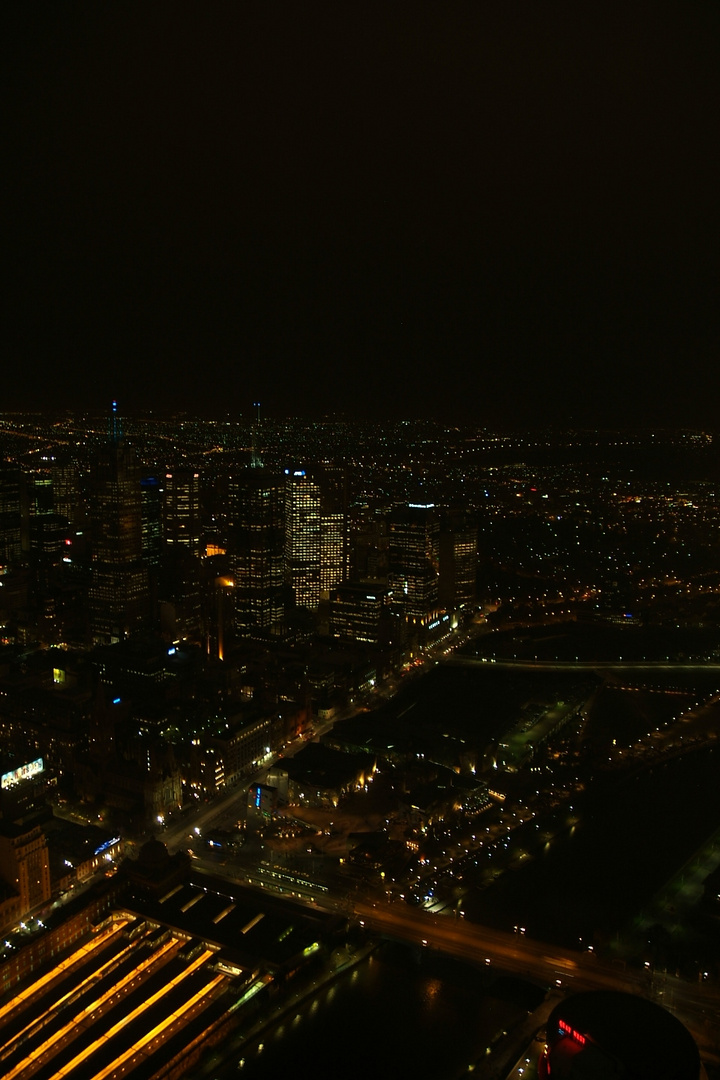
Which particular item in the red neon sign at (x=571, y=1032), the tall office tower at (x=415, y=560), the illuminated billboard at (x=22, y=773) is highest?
the tall office tower at (x=415, y=560)

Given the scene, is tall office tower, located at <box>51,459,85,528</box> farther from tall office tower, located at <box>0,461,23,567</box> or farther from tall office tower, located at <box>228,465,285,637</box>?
tall office tower, located at <box>228,465,285,637</box>

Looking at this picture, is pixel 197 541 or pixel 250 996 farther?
pixel 197 541

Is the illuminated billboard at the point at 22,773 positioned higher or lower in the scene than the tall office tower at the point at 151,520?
lower

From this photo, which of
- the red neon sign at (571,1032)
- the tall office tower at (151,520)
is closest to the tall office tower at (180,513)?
the tall office tower at (151,520)

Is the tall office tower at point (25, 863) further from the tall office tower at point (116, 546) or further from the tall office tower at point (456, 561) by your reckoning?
the tall office tower at point (456, 561)

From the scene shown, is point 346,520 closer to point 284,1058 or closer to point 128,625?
point 128,625

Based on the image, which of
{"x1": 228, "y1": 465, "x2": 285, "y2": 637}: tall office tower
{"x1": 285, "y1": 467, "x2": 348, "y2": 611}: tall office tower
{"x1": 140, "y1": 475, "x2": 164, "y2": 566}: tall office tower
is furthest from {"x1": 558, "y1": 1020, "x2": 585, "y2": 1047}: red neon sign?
{"x1": 140, "y1": 475, "x2": 164, "y2": 566}: tall office tower

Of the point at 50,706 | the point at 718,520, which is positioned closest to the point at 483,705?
the point at 50,706

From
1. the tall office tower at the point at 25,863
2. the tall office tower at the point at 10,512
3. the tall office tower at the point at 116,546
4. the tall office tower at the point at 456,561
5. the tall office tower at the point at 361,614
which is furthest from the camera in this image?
the tall office tower at the point at 10,512

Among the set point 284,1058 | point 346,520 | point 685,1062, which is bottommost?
point 284,1058
